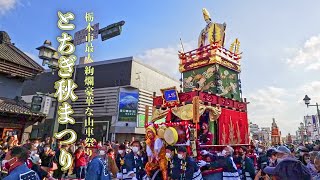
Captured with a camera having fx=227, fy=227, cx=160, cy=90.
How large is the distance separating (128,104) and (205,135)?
2005 cm

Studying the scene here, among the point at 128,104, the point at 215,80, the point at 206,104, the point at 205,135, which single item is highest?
the point at 128,104

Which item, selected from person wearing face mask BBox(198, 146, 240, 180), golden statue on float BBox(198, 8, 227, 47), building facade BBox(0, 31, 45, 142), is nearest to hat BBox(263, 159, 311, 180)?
person wearing face mask BBox(198, 146, 240, 180)

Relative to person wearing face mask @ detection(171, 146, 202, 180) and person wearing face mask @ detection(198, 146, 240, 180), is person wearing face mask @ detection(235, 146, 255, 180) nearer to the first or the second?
person wearing face mask @ detection(198, 146, 240, 180)

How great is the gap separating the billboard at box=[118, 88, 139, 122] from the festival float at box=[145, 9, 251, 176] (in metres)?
16.3

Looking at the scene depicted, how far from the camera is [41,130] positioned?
34.5m

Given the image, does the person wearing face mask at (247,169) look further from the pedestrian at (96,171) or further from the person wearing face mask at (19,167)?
the person wearing face mask at (19,167)

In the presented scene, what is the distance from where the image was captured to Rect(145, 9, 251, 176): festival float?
8.47 metres

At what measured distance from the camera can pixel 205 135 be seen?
35.7 feet

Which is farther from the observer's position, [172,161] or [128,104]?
[128,104]

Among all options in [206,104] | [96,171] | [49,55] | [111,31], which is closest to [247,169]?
[206,104]

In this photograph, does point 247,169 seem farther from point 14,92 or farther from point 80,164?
point 14,92

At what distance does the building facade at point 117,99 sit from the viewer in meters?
29.5

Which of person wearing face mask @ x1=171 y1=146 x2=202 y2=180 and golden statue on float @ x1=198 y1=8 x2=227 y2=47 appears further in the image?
golden statue on float @ x1=198 y1=8 x2=227 y2=47

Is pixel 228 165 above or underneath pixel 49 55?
underneath
